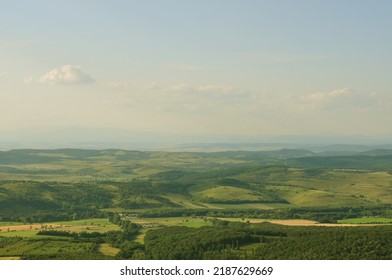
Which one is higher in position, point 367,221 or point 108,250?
point 108,250

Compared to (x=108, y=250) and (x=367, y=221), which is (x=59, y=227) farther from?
(x=367, y=221)

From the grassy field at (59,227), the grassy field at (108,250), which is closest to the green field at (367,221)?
the grassy field at (59,227)

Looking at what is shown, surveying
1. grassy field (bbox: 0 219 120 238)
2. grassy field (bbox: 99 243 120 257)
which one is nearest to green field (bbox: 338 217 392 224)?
grassy field (bbox: 0 219 120 238)

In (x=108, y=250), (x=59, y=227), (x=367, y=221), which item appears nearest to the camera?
(x=108, y=250)

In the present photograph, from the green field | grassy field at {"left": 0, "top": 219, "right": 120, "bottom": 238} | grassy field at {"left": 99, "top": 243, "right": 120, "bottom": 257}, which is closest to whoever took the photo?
grassy field at {"left": 99, "top": 243, "right": 120, "bottom": 257}

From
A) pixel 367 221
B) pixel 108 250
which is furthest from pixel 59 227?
pixel 367 221

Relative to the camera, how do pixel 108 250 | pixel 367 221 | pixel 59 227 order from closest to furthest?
pixel 108 250 → pixel 59 227 → pixel 367 221

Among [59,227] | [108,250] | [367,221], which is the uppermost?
[108,250]

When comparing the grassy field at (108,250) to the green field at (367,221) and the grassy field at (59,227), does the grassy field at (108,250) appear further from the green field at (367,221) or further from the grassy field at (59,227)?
the green field at (367,221)

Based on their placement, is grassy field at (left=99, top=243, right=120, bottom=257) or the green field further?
the green field

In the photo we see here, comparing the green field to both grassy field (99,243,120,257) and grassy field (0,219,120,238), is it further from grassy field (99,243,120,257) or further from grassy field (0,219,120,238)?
grassy field (99,243,120,257)

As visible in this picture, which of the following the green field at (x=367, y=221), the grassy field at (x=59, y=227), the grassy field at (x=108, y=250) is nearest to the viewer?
the grassy field at (x=108, y=250)
